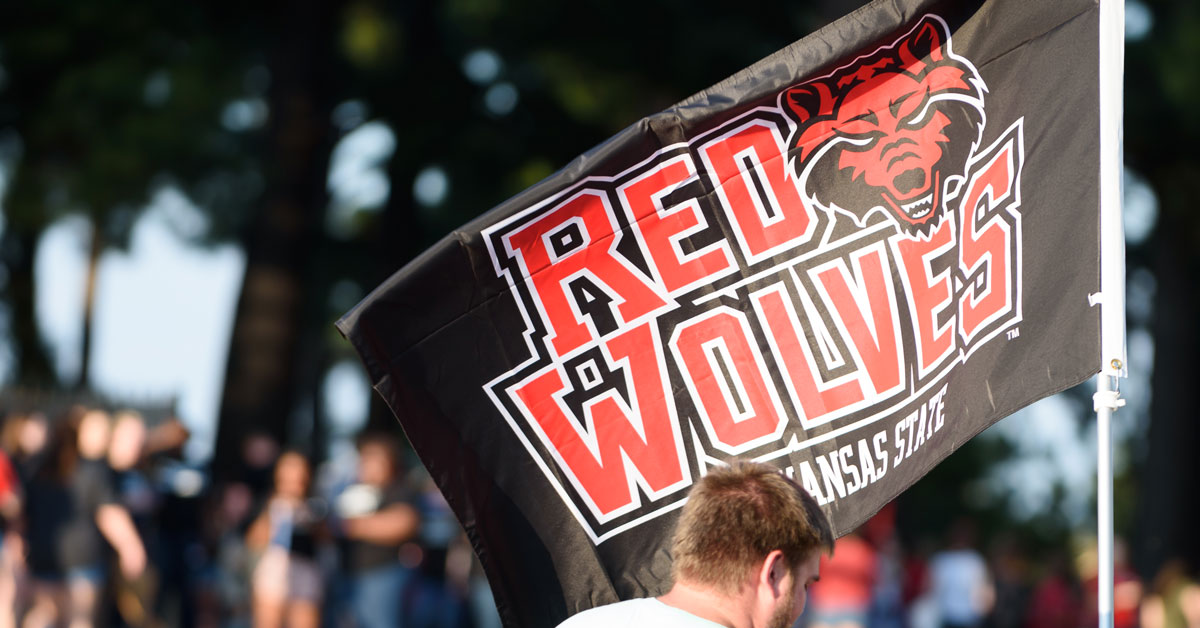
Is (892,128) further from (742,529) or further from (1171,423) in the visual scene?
(1171,423)

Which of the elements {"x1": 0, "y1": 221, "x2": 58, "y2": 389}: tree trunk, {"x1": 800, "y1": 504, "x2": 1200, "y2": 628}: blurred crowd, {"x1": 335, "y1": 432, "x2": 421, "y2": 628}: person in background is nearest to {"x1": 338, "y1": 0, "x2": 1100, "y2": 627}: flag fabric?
{"x1": 800, "y1": 504, "x2": 1200, "y2": 628}: blurred crowd

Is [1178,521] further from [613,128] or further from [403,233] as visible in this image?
[403,233]

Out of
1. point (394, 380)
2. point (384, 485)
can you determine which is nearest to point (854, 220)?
point (394, 380)

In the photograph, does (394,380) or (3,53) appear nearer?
(394,380)

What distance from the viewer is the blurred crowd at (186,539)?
921cm

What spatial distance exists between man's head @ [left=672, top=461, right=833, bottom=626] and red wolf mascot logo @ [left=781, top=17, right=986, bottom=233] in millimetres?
1631

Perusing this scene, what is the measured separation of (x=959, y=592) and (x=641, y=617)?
11449 millimetres

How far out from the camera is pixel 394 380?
457cm

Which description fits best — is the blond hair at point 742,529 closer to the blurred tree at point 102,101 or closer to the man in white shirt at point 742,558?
the man in white shirt at point 742,558

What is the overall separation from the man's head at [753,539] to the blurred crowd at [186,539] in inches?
260

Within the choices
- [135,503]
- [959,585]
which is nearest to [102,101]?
[135,503]

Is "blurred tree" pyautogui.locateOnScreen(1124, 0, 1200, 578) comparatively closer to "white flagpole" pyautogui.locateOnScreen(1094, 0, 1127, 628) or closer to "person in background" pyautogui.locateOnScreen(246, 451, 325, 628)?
"person in background" pyautogui.locateOnScreen(246, 451, 325, 628)

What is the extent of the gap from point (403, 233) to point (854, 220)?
59.2 ft

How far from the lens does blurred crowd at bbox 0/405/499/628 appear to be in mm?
9211
